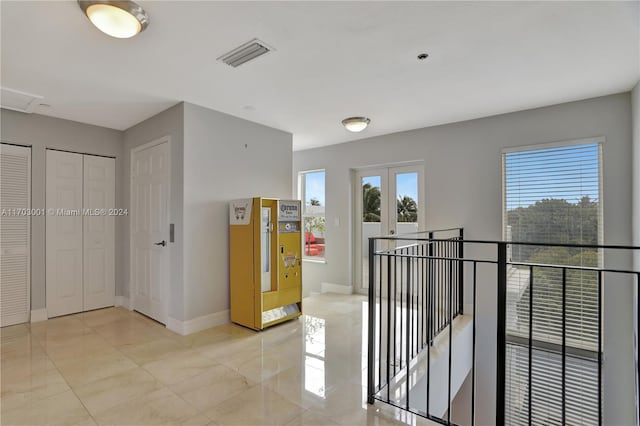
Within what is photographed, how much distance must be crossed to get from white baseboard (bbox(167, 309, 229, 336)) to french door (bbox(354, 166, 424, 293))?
8.35 ft

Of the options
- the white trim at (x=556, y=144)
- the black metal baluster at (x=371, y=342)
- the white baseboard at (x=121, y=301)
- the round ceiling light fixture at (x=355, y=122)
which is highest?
the round ceiling light fixture at (x=355, y=122)

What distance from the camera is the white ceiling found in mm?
2117

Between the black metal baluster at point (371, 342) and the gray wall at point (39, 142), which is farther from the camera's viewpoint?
the gray wall at point (39, 142)

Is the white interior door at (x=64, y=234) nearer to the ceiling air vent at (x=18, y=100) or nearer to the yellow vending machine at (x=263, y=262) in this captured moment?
the ceiling air vent at (x=18, y=100)

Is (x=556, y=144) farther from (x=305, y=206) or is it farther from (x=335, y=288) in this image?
(x=305, y=206)

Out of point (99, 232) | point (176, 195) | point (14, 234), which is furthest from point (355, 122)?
point (14, 234)

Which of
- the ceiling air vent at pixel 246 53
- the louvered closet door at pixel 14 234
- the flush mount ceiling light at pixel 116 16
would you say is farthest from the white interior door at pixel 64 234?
the ceiling air vent at pixel 246 53

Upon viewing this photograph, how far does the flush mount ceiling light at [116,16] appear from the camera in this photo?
6.41 feet

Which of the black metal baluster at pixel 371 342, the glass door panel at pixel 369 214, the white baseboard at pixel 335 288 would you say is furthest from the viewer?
the white baseboard at pixel 335 288

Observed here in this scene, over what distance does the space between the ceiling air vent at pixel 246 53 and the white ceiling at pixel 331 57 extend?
63 mm

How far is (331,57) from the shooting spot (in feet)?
8.73

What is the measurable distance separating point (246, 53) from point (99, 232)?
12.0 feet

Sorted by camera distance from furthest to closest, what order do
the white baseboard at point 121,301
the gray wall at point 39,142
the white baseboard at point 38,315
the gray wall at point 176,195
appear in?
1. the white baseboard at point 121,301
2. the white baseboard at point 38,315
3. the gray wall at point 39,142
4. the gray wall at point 176,195

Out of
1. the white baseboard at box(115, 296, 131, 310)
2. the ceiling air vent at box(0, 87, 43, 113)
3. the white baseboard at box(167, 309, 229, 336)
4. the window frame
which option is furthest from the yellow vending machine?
the ceiling air vent at box(0, 87, 43, 113)
